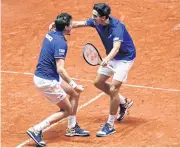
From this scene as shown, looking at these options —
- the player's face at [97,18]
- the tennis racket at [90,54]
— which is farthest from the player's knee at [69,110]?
the player's face at [97,18]

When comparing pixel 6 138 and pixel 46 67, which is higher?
pixel 46 67

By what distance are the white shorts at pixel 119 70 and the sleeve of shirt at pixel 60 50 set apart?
1143 millimetres

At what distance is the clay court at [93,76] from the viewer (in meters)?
11.1

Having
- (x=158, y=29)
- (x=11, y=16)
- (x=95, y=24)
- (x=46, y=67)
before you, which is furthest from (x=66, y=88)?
(x=11, y=16)

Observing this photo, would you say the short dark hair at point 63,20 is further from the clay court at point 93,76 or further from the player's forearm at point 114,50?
the clay court at point 93,76

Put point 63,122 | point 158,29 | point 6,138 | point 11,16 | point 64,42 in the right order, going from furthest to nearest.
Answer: point 11,16 < point 158,29 < point 63,122 < point 6,138 < point 64,42

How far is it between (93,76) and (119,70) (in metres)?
3.66

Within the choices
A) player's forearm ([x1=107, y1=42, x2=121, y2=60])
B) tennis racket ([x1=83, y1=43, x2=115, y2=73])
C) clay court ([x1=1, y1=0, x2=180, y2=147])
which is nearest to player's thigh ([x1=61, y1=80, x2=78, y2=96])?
tennis racket ([x1=83, y1=43, x2=115, y2=73])

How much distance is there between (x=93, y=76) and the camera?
48.1 ft

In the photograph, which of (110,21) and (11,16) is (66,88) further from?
(11,16)

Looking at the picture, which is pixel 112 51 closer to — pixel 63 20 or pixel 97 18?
pixel 97 18

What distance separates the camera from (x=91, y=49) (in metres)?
11.0

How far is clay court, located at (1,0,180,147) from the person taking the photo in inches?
439

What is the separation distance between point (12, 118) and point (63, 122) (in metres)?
1.06
